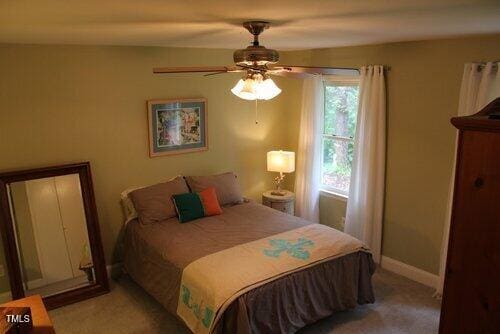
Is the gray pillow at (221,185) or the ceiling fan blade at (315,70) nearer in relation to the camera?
the ceiling fan blade at (315,70)

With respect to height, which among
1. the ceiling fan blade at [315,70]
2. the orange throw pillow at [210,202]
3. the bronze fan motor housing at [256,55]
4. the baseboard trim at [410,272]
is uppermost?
the bronze fan motor housing at [256,55]

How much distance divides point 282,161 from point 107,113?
80.2 inches

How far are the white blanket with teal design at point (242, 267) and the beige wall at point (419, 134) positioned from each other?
891 mm

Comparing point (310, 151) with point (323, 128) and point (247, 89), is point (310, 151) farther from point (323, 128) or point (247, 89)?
point (247, 89)

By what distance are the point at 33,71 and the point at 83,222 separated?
1404 millimetres

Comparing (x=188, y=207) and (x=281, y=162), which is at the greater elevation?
(x=281, y=162)

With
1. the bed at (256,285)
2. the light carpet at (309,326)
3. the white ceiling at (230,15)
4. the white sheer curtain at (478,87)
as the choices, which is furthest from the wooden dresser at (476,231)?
the light carpet at (309,326)

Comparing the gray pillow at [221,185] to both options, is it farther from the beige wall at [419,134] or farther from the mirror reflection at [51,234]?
the beige wall at [419,134]

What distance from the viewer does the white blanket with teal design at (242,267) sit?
2.57 meters

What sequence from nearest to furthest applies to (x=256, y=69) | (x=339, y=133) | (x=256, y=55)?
(x=256, y=55) < (x=256, y=69) < (x=339, y=133)

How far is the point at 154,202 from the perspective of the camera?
3.72 m

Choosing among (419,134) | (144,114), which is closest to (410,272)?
(419,134)

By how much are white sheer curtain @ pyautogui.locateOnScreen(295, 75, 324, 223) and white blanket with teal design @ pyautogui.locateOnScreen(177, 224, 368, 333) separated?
142 cm

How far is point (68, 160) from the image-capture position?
359cm
